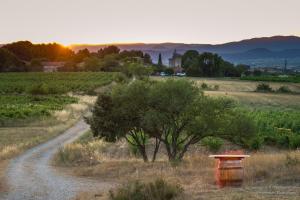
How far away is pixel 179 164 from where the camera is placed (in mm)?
20703

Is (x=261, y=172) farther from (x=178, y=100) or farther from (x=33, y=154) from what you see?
(x=33, y=154)

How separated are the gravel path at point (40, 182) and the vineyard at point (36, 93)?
24.0 m

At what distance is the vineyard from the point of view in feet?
179

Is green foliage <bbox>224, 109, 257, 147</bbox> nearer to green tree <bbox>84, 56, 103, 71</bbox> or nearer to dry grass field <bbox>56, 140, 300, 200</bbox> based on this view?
dry grass field <bbox>56, 140, 300, 200</bbox>

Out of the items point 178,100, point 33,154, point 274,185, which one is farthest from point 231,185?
point 33,154

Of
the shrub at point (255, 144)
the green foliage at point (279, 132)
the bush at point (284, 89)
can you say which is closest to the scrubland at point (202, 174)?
the shrub at point (255, 144)

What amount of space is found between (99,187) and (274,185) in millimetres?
5447

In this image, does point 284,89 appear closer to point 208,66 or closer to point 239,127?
point 208,66

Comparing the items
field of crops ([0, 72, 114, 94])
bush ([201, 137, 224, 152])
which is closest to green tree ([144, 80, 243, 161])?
bush ([201, 137, 224, 152])

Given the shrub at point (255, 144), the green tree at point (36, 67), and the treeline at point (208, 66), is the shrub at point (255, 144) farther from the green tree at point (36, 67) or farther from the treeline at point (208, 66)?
the green tree at point (36, 67)

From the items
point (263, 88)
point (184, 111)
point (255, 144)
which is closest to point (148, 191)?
point (184, 111)

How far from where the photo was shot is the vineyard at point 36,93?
54.7 m

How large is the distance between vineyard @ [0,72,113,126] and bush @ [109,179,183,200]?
38895 millimetres

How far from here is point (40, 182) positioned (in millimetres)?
19938
